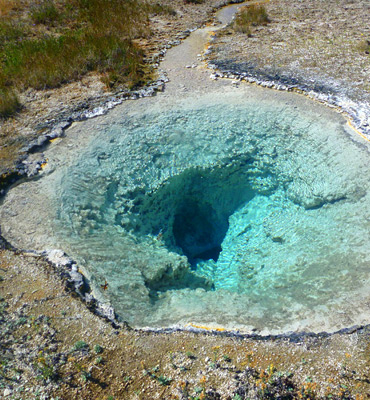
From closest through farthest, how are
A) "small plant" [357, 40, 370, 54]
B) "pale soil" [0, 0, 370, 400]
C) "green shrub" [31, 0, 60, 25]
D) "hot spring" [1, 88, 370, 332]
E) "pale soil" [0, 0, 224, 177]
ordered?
"pale soil" [0, 0, 370, 400] < "hot spring" [1, 88, 370, 332] < "pale soil" [0, 0, 224, 177] < "small plant" [357, 40, 370, 54] < "green shrub" [31, 0, 60, 25]

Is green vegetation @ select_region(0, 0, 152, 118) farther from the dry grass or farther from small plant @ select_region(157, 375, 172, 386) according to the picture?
small plant @ select_region(157, 375, 172, 386)

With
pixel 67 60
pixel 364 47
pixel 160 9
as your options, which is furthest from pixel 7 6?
pixel 364 47

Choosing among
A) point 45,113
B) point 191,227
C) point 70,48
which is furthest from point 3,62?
point 191,227

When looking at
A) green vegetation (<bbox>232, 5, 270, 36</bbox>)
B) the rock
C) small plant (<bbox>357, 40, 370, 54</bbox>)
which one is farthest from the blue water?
green vegetation (<bbox>232, 5, 270, 36</bbox>)

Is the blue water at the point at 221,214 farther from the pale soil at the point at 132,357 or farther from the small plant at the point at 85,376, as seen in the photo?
the small plant at the point at 85,376

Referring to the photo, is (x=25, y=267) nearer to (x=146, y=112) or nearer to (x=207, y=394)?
(x=207, y=394)

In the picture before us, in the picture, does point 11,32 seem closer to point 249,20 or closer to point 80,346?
point 249,20
